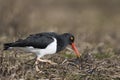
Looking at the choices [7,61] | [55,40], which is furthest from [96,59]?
[7,61]

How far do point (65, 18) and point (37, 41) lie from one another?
547 inches

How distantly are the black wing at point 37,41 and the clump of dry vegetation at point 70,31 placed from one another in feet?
1.15

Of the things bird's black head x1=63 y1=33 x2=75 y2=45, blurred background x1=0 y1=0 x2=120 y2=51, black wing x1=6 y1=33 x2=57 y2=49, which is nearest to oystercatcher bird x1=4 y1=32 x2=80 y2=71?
black wing x1=6 y1=33 x2=57 y2=49

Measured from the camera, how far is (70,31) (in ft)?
66.6

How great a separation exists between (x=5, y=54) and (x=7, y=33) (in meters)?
6.48

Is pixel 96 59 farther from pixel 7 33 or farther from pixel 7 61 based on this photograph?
pixel 7 33

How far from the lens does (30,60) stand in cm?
1222

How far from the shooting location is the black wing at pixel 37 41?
11516mm

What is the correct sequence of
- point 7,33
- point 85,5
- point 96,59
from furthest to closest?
point 85,5, point 7,33, point 96,59

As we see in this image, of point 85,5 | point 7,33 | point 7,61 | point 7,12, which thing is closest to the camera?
point 7,61

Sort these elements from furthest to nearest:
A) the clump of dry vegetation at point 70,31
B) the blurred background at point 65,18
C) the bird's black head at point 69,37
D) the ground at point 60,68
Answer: the blurred background at point 65,18 → the bird's black head at point 69,37 → the clump of dry vegetation at point 70,31 → the ground at point 60,68

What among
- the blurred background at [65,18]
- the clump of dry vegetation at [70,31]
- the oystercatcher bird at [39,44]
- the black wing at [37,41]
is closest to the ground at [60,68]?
the clump of dry vegetation at [70,31]

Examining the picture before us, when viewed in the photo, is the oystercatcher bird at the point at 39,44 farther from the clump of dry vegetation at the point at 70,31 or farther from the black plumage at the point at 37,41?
the clump of dry vegetation at the point at 70,31

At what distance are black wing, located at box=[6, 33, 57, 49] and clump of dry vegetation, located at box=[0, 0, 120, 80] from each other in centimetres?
35
